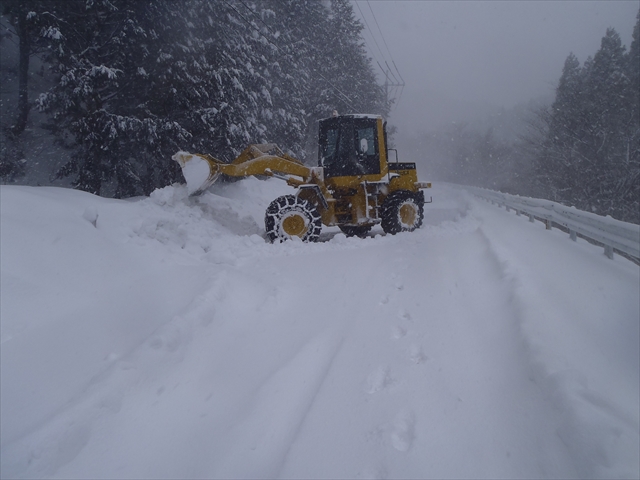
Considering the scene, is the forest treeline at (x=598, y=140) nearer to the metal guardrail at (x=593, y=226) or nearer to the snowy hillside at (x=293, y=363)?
the metal guardrail at (x=593, y=226)

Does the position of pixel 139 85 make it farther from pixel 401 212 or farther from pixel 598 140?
pixel 598 140

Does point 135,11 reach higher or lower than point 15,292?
higher

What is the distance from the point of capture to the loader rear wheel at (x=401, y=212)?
32.6ft

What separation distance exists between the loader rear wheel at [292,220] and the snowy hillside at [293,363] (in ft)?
7.21

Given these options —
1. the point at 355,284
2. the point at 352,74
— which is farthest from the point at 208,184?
the point at 352,74

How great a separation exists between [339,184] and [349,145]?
0.94 m

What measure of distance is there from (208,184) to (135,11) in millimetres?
7512

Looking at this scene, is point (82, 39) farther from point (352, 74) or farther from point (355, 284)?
point (352, 74)

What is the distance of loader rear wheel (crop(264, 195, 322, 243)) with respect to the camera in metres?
8.46

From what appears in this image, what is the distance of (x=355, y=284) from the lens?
594 cm

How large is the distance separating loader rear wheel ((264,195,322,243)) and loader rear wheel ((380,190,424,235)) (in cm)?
214

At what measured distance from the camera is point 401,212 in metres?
10.4

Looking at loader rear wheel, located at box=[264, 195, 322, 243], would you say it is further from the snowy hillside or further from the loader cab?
the snowy hillside

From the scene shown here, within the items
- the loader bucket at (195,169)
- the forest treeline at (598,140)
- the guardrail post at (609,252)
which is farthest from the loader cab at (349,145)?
the forest treeline at (598,140)
